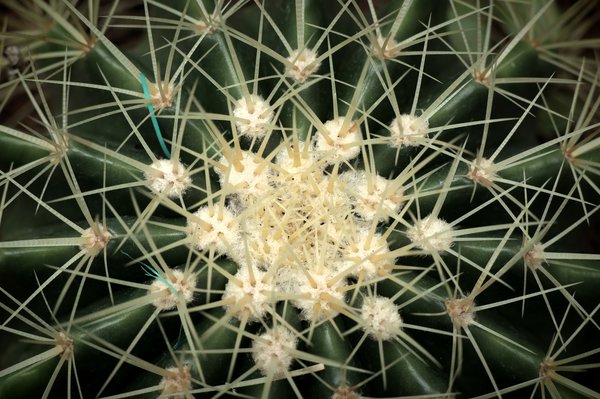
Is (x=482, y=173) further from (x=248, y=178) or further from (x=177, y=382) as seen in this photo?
(x=177, y=382)

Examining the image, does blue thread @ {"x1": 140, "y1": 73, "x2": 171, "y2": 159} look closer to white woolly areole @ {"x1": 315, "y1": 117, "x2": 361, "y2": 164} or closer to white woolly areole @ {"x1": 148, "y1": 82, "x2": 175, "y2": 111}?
white woolly areole @ {"x1": 148, "y1": 82, "x2": 175, "y2": 111}

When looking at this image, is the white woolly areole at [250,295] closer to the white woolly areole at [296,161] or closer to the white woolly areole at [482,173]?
the white woolly areole at [296,161]

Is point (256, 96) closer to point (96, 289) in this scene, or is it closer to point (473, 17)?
point (96, 289)

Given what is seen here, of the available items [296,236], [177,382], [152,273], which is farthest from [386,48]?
[177,382]

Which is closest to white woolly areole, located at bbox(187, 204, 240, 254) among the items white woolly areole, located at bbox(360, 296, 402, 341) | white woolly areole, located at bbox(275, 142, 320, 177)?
white woolly areole, located at bbox(275, 142, 320, 177)

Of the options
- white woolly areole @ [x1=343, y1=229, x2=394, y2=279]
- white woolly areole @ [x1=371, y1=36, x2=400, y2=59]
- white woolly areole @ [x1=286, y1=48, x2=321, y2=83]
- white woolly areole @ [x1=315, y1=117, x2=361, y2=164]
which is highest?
white woolly areole @ [x1=371, y1=36, x2=400, y2=59]

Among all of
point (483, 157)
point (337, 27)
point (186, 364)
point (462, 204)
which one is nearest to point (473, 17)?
point (337, 27)
